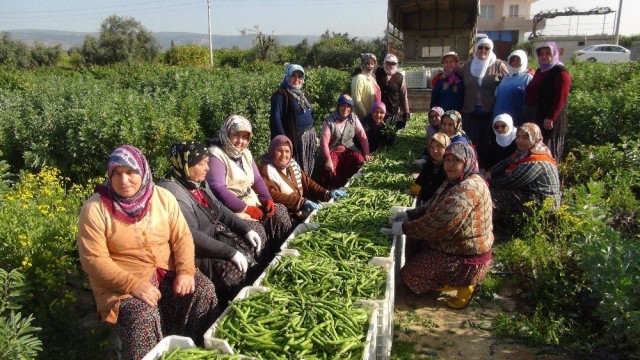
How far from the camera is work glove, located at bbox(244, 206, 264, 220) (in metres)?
4.40

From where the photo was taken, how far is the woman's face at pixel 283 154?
4.88 m

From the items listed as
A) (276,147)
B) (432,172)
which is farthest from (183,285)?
(432,172)

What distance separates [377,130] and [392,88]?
1229mm

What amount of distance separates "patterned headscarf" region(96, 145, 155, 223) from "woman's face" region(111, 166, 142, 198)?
0.02 metres

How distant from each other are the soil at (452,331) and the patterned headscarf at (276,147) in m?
1.79

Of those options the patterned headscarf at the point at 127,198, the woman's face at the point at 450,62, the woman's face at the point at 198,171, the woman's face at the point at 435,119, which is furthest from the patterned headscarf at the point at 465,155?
the woman's face at the point at 450,62

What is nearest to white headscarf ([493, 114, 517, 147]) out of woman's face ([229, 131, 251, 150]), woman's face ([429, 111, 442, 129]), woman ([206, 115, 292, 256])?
woman's face ([429, 111, 442, 129])

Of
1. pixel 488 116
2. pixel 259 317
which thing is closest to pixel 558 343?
pixel 259 317

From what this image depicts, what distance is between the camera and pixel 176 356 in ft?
7.70

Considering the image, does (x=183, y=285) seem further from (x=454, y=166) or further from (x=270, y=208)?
(x=454, y=166)

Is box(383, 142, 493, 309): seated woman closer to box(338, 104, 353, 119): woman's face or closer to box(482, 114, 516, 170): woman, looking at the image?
box(482, 114, 516, 170): woman

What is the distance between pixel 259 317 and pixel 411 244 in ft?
8.14

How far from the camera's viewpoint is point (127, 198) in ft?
9.19

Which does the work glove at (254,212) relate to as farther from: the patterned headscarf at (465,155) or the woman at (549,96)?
the woman at (549,96)
